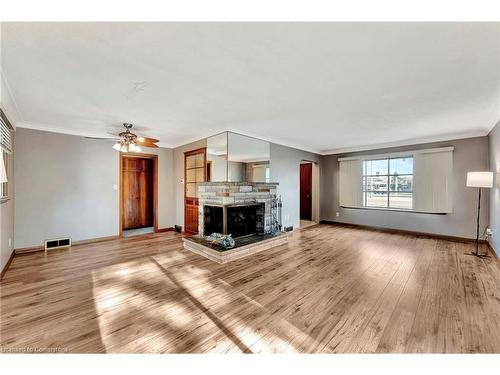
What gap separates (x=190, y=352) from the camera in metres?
1.62

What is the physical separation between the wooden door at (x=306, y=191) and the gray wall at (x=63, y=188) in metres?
5.86

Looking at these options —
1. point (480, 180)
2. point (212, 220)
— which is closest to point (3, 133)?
point (212, 220)

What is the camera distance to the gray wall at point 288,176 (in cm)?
564

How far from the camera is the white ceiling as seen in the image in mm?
1639

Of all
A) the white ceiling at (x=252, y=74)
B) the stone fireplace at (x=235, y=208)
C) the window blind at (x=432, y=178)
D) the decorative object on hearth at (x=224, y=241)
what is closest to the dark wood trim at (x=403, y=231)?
the window blind at (x=432, y=178)

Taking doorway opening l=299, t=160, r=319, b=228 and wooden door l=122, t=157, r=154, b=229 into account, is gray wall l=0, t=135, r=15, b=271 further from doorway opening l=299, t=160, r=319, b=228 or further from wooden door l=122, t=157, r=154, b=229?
doorway opening l=299, t=160, r=319, b=228

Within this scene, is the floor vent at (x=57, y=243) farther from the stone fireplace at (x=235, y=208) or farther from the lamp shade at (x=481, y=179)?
the lamp shade at (x=481, y=179)

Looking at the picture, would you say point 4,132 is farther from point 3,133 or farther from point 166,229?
point 166,229

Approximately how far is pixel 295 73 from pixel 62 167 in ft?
16.0

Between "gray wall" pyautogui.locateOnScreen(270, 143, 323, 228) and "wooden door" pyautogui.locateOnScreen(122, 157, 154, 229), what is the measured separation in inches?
156

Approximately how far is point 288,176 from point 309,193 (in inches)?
80.5

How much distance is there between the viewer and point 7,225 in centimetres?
336

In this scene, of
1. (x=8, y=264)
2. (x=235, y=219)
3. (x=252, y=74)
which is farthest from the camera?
(x=235, y=219)
